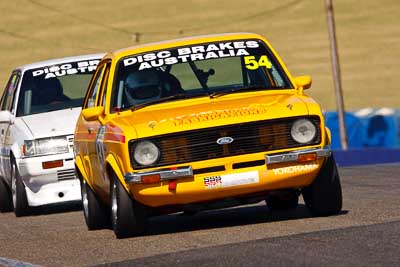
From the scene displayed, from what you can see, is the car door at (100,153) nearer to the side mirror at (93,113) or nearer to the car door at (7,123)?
the side mirror at (93,113)

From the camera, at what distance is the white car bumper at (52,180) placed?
14.3 meters

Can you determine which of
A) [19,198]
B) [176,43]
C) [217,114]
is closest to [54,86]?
[19,198]

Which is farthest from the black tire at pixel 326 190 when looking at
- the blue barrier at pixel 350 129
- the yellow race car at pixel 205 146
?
the blue barrier at pixel 350 129

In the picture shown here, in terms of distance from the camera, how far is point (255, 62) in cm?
1107

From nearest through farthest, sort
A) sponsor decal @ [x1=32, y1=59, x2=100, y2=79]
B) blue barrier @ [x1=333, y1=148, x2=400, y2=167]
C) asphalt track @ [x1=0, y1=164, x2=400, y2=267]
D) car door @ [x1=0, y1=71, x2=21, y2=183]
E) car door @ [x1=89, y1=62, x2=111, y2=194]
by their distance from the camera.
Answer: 1. asphalt track @ [x1=0, y1=164, x2=400, y2=267]
2. car door @ [x1=89, y1=62, x2=111, y2=194]
3. car door @ [x1=0, y1=71, x2=21, y2=183]
4. sponsor decal @ [x1=32, y1=59, x2=100, y2=79]
5. blue barrier @ [x1=333, y1=148, x2=400, y2=167]

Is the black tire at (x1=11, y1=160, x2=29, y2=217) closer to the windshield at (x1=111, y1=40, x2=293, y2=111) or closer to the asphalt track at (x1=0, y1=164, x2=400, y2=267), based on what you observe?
the asphalt track at (x1=0, y1=164, x2=400, y2=267)

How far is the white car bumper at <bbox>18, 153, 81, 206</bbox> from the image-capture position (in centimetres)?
1431

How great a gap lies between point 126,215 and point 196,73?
1637 millimetres

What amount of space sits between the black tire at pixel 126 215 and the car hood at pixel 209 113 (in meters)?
0.47

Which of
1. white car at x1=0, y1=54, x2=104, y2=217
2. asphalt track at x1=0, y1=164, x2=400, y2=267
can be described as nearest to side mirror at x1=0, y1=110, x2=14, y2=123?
white car at x1=0, y1=54, x2=104, y2=217

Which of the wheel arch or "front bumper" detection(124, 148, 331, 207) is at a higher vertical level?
the wheel arch

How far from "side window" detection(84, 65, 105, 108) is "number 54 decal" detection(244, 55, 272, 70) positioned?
1338 millimetres

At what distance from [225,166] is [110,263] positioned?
1.56 m

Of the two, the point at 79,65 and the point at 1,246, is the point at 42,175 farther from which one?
the point at 1,246
